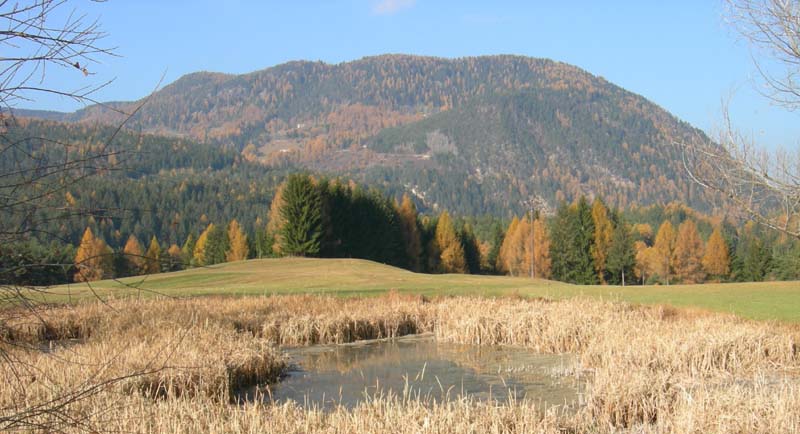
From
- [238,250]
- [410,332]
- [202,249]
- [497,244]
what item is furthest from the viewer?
[202,249]

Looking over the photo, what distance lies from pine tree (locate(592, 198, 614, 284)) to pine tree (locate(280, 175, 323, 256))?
111 feet

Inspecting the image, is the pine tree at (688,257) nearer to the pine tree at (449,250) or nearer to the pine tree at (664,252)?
the pine tree at (664,252)

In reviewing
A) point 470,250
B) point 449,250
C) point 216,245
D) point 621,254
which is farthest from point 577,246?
point 216,245

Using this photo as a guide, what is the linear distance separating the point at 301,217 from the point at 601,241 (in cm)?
3690

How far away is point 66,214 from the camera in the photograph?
13.7 ft

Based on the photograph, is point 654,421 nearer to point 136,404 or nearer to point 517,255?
point 136,404

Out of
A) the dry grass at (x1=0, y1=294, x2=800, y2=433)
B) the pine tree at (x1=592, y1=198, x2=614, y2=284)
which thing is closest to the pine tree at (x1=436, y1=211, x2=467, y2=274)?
the pine tree at (x1=592, y1=198, x2=614, y2=284)

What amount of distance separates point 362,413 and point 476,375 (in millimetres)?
6205

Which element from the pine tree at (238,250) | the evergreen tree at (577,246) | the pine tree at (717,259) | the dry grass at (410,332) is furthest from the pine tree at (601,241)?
the dry grass at (410,332)

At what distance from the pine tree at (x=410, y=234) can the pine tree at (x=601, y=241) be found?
20.4 meters

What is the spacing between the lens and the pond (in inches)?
526

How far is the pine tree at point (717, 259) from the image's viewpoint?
298 ft

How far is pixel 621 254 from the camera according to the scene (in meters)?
80.6

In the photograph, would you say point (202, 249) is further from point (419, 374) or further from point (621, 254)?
point (419, 374)
